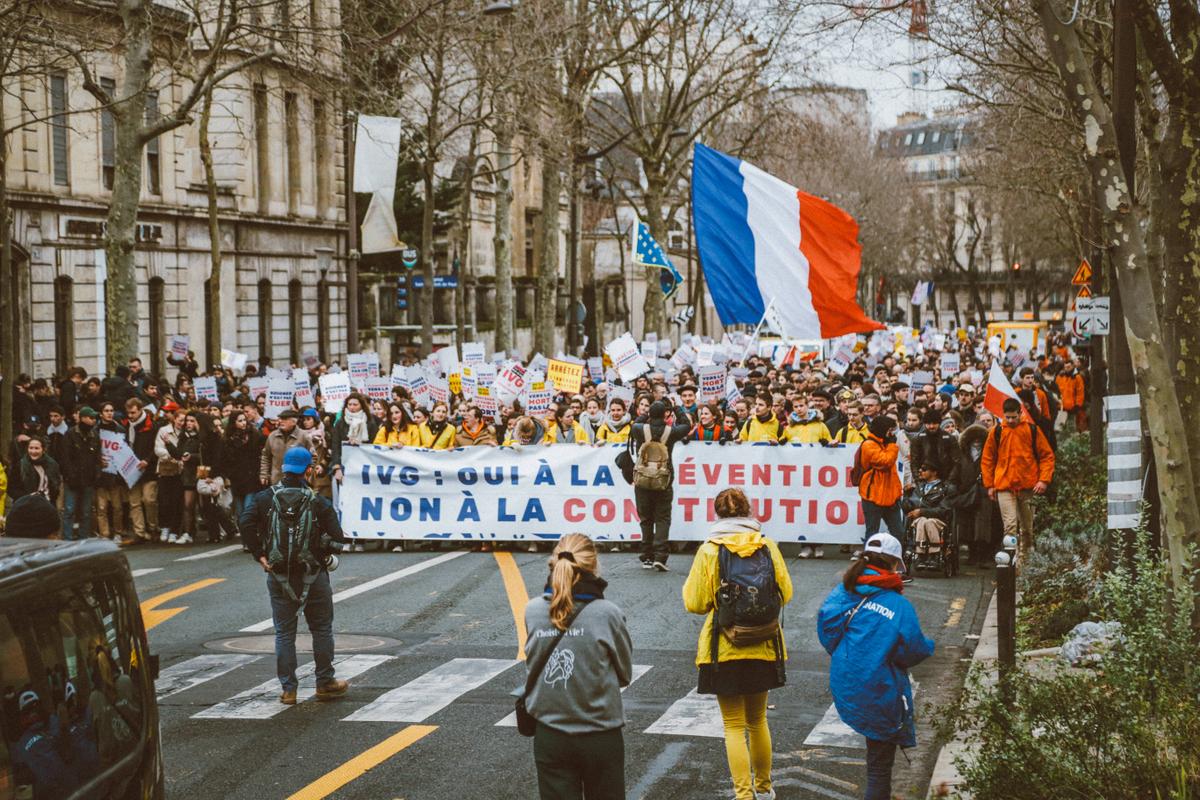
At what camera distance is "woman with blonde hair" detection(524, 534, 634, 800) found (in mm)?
6422

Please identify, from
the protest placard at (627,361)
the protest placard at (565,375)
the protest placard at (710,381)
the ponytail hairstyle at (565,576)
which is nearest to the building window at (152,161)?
the protest placard at (627,361)

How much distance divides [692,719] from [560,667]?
385 cm

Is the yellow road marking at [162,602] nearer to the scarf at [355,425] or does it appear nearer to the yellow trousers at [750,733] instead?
the scarf at [355,425]

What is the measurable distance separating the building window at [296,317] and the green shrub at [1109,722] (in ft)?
127

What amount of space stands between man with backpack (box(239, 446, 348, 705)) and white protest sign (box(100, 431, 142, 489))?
877cm

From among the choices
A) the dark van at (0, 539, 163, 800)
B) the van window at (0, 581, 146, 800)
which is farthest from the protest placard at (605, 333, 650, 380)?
the van window at (0, 581, 146, 800)

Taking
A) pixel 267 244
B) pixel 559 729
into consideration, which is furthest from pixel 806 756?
pixel 267 244

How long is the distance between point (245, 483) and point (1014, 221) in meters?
61.6

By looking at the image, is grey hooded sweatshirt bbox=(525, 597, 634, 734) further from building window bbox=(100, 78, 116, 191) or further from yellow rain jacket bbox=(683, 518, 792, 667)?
building window bbox=(100, 78, 116, 191)

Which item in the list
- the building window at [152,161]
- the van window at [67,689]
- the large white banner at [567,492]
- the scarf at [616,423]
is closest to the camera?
the van window at [67,689]

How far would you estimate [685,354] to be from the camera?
31641mm

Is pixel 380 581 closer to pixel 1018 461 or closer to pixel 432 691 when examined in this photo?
pixel 432 691

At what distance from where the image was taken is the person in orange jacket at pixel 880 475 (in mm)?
14891

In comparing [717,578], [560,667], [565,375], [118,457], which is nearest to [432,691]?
[717,578]
